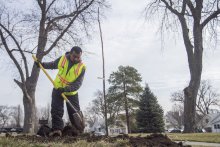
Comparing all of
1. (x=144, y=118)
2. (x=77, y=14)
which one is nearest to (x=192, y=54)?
(x=77, y=14)

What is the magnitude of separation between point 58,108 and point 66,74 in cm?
71

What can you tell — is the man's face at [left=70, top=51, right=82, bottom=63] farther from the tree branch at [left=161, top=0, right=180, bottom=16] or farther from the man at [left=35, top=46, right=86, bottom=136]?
the tree branch at [left=161, top=0, right=180, bottom=16]

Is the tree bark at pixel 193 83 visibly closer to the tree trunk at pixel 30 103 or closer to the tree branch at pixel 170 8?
the tree branch at pixel 170 8

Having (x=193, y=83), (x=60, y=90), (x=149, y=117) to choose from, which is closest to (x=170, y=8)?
(x=193, y=83)

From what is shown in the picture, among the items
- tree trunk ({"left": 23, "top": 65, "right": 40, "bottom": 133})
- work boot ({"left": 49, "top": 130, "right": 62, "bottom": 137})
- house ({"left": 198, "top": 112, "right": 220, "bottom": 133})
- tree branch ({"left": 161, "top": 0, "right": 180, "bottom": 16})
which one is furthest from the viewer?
house ({"left": 198, "top": 112, "right": 220, "bottom": 133})

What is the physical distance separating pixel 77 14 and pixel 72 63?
448 inches

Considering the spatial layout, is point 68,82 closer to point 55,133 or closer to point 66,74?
point 66,74

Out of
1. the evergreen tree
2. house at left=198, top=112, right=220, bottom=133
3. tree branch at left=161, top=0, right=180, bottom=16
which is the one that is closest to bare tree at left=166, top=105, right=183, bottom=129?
house at left=198, top=112, right=220, bottom=133

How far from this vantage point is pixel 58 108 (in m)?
6.25

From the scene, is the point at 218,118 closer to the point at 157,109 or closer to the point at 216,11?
the point at 157,109

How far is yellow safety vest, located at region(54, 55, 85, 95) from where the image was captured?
6262 millimetres

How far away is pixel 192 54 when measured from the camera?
50.5 ft

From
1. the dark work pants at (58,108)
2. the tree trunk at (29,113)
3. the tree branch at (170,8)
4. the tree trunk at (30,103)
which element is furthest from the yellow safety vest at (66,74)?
the tree branch at (170,8)

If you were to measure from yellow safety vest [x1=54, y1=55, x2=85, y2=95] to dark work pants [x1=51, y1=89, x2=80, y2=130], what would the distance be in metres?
0.15
